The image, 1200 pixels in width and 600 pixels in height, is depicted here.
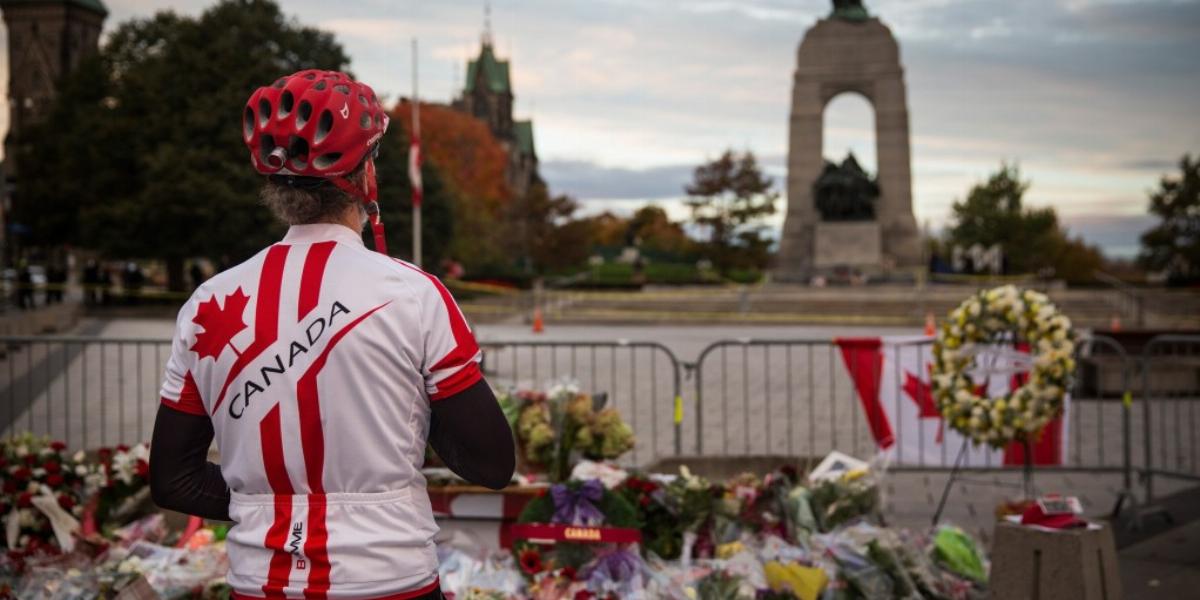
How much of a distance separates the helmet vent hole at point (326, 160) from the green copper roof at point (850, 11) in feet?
166

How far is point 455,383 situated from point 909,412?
731 cm

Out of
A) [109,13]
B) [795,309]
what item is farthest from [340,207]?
[109,13]

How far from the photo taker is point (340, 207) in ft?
7.54

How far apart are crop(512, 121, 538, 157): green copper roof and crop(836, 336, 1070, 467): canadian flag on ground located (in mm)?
123193

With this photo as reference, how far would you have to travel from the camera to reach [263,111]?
2273 mm

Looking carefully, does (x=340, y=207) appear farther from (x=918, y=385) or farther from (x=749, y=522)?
(x=918, y=385)

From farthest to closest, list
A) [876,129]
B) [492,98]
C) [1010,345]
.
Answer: [492,98], [876,129], [1010,345]

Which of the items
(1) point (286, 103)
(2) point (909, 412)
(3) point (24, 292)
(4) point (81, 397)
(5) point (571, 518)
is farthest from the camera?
(3) point (24, 292)

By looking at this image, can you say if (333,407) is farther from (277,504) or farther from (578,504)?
(578,504)

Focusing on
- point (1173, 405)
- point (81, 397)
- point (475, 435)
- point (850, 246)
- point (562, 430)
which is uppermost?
point (850, 246)

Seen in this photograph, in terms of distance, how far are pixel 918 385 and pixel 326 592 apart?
737cm

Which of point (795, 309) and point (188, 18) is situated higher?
point (188, 18)

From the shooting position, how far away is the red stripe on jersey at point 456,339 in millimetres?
2160

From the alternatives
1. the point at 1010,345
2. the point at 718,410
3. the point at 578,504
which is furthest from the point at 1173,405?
the point at 578,504
